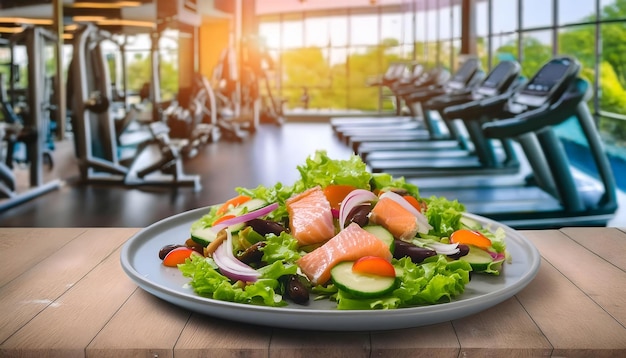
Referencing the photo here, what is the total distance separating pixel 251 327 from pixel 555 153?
402cm

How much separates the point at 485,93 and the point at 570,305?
17.3 feet

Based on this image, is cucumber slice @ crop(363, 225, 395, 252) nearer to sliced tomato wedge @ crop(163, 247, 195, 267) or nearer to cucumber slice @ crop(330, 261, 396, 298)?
cucumber slice @ crop(330, 261, 396, 298)

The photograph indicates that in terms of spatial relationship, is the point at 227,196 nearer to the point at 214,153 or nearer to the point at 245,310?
the point at 214,153

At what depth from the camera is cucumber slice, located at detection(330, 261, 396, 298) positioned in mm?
917

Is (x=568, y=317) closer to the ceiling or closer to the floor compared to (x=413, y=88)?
closer to the floor

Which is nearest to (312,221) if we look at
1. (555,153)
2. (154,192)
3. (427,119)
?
(555,153)

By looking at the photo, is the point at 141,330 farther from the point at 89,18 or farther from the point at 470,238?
the point at 89,18

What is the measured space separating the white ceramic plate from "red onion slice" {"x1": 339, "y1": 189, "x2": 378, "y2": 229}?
0.21 meters

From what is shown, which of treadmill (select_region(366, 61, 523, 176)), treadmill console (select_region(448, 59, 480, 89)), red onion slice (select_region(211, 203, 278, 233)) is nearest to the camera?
red onion slice (select_region(211, 203, 278, 233))

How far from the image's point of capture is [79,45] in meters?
6.06

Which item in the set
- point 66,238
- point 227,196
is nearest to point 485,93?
point 227,196

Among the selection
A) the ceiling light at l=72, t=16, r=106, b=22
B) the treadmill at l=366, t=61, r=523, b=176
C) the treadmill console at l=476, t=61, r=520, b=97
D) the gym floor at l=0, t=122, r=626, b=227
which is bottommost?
the gym floor at l=0, t=122, r=626, b=227

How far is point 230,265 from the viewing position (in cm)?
105

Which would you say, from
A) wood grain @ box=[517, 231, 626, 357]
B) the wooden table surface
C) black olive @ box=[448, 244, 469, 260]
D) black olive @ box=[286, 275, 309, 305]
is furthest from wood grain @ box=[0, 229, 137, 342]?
wood grain @ box=[517, 231, 626, 357]
